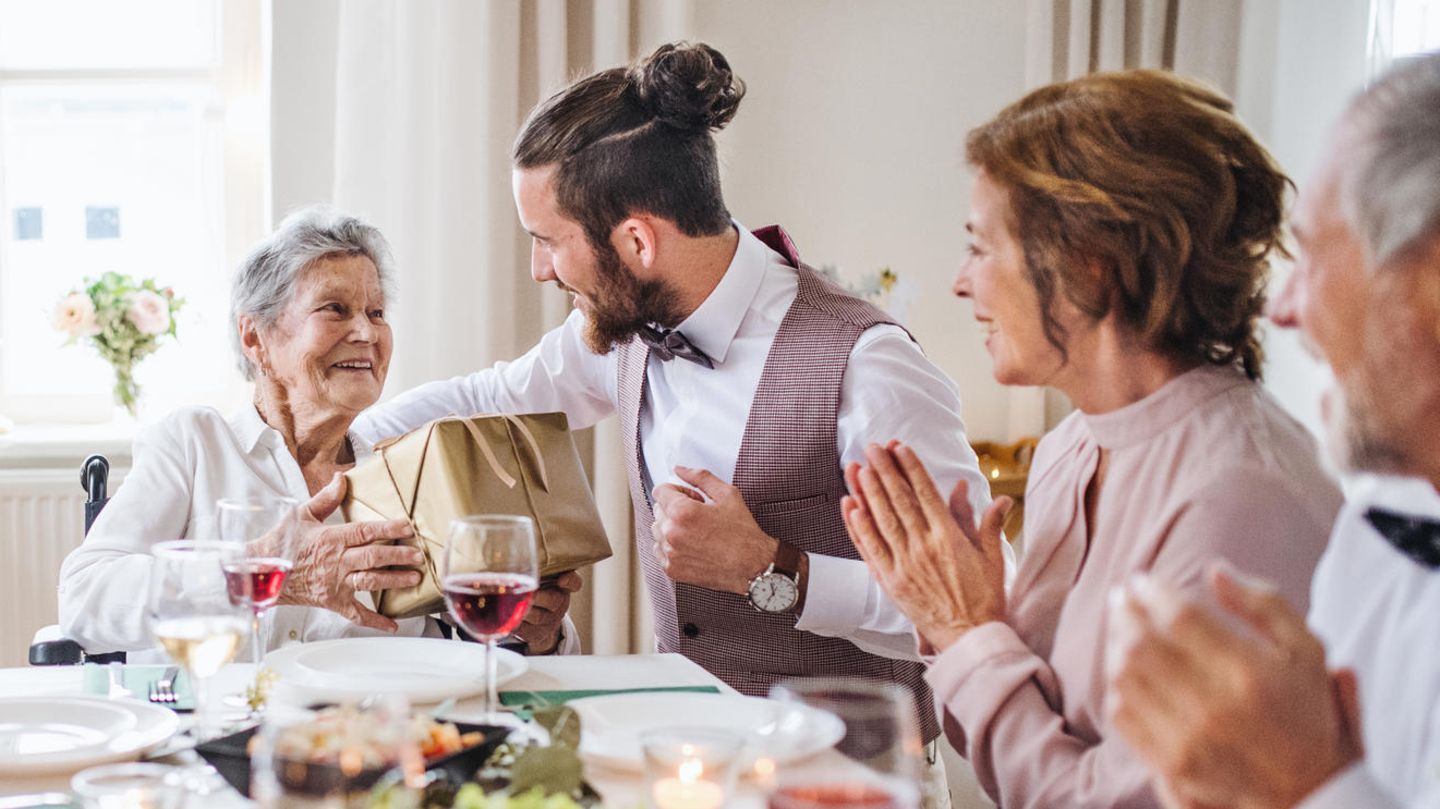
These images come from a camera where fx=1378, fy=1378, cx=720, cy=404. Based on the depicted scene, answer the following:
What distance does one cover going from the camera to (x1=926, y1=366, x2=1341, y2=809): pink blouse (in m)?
1.31

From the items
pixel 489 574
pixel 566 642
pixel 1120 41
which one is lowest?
pixel 566 642

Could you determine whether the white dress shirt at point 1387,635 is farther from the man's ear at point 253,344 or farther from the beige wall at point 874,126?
the beige wall at point 874,126

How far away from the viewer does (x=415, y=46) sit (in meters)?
3.40

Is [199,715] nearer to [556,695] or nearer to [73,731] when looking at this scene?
[73,731]

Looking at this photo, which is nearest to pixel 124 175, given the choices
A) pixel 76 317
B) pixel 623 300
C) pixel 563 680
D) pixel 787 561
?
pixel 76 317

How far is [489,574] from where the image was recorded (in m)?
1.43

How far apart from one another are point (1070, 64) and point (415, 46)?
172cm

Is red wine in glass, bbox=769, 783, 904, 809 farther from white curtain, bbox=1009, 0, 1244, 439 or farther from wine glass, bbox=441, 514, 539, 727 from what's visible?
white curtain, bbox=1009, 0, 1244, 439

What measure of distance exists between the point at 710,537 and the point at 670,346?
405 mm

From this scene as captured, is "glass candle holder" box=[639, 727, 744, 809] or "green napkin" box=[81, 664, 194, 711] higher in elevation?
"glass candle holder" box=[639, 727, 744, 809]

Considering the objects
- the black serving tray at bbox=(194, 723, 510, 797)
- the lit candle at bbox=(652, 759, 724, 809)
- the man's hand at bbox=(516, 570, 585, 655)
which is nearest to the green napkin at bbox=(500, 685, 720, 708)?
the black serving tray at bbox=(194, 723, 510, 797)

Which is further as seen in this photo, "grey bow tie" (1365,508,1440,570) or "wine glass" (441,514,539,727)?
"wine glass" (441,514,539,727)

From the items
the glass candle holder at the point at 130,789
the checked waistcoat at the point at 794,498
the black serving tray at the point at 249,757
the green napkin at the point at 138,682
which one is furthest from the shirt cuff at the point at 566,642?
the glass candle holder at the point at 130,789

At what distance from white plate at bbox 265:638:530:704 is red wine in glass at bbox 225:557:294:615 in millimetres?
138
